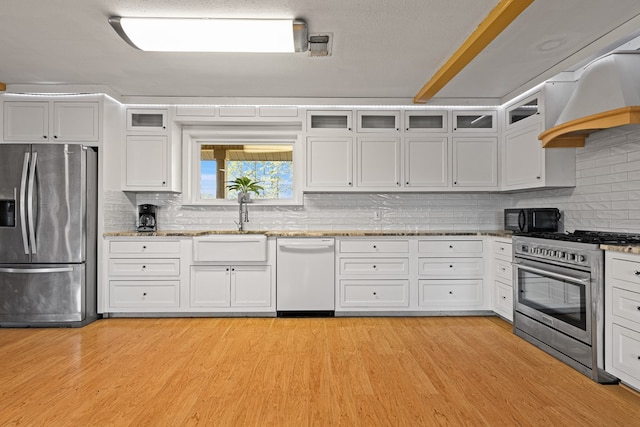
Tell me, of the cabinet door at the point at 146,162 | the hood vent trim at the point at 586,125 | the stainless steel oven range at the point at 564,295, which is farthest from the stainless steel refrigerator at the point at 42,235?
the hood vent trim at the point at 586,125

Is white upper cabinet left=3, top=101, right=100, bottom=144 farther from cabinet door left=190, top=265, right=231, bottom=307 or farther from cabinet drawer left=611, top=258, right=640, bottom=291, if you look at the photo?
cabinet drawer left=611, top=258, right=640, bottom=291

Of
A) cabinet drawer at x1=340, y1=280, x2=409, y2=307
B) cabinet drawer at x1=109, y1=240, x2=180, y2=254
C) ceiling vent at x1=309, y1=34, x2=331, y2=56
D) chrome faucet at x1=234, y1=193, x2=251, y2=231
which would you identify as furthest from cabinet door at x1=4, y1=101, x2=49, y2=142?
cabinet drawer at x1=340, y1=280, x2=409, y2=307

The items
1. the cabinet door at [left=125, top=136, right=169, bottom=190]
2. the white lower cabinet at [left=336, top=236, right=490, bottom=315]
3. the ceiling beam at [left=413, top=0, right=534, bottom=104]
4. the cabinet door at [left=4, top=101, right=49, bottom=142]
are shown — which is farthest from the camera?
the cabinet door at [left=125, top=136, right=169, bottom=190]

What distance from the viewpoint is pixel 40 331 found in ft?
11.5

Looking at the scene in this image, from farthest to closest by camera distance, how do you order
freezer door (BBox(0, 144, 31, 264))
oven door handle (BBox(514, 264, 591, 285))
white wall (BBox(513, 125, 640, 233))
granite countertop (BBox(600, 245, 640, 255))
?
freezer door (BBox(0, 144, 31, 264)) → white wall (BBox(513, 125, 640, 233)) → oven door handle (BBox(514, 264, 591, 285)) → granite countertop (BBox(600, 245, 640, 255))

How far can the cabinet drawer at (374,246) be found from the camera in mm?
3938

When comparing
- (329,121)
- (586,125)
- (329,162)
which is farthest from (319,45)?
(586,125)

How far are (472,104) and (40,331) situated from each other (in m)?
4.81

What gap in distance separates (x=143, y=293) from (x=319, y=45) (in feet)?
9.52

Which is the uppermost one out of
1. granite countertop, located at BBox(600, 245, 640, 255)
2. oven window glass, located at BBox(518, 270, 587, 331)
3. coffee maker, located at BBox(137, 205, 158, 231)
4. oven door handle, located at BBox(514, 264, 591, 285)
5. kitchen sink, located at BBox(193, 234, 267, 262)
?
coffee maker, located at BBox(137, 205, 158, 231)

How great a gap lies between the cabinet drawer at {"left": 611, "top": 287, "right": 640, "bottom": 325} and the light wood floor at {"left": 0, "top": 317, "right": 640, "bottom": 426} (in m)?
0.47

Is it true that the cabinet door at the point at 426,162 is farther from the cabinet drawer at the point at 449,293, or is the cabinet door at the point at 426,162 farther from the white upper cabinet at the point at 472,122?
the cabinet drawer at the point at 449,293

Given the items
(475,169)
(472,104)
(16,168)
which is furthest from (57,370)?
(472,104)

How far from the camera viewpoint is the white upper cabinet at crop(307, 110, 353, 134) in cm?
422
